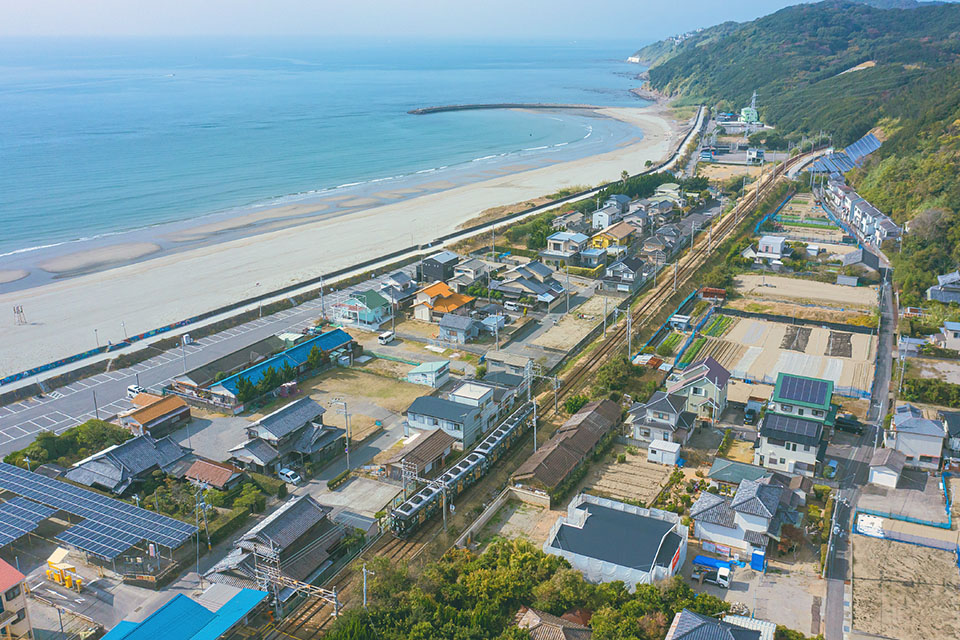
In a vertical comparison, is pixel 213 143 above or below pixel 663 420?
above

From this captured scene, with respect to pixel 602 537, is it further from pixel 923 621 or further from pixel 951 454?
pixel 951 454

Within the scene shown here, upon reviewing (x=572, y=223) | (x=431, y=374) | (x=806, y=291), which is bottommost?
(x=806, y=291)

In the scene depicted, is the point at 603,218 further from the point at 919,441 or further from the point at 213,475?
the point at 213,475

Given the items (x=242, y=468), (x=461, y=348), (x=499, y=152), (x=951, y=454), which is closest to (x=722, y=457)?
(x=951, y=454)

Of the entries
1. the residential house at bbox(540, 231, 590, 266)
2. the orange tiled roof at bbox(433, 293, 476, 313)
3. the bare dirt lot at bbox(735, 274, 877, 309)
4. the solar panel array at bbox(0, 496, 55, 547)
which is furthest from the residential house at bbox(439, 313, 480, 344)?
the solar panel array at bbox(0, 496, 55, 547)

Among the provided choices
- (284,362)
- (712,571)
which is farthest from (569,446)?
(284,362)

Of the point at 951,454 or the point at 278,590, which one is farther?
the point at 951,454

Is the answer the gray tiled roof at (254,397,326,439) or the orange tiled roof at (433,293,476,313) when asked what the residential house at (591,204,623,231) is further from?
the gray tiled roof at (254,397,326,439)
